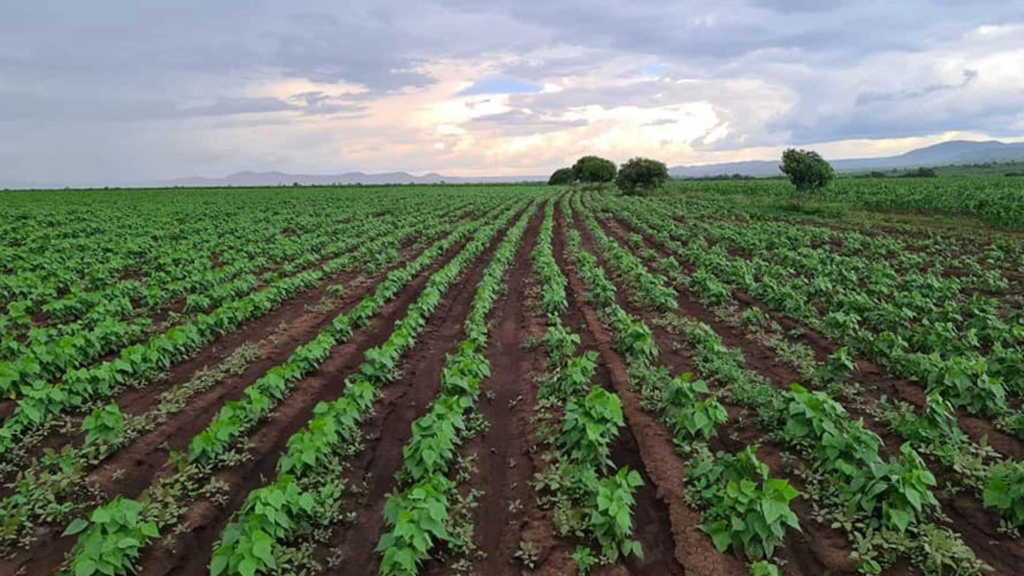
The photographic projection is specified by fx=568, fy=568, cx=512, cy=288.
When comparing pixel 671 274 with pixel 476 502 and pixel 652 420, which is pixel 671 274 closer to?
pixel 652 420

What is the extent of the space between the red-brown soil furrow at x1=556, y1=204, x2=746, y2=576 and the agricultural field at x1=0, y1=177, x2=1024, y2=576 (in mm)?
26

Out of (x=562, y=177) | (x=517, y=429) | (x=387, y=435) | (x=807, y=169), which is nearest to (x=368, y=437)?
(x=387, y=435)

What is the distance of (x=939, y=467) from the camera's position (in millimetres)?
5715

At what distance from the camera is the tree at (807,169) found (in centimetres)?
3506

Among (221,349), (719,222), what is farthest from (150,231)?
(719,222)

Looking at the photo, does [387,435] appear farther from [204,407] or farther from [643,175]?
[643,175]

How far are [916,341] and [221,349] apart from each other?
11575 millimetres

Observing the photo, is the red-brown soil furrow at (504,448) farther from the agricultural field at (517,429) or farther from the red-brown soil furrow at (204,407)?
the red-brown soil furrow at (204,407)

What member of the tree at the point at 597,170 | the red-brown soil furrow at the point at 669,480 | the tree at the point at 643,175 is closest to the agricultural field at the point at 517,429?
the red-brown soil furrow at the point at 669,480

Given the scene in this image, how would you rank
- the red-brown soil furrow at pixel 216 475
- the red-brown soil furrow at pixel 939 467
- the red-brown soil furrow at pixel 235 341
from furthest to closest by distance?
the red-brown soil furrow at pixel 235 341 < the red-brown soil furrow at pixel 216 475 < the red-brown soil furrow at pixel 939 467

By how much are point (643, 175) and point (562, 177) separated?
3008 inches

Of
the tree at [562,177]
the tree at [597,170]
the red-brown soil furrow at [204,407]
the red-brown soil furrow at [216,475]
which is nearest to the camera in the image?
the red-brown soil furrow at [216,475]

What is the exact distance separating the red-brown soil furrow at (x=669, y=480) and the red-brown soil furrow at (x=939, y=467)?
2011 mm

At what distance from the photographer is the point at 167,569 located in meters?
4.64
